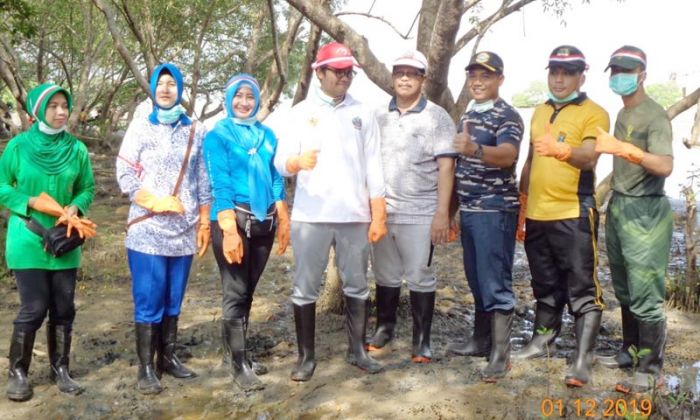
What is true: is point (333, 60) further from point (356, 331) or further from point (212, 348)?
point (212, 348)

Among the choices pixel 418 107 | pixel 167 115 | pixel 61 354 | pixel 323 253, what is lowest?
pixel 61 354

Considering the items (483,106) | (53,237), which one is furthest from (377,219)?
(53,237)

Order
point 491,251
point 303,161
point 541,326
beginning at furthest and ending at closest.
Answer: point 541,326, point 491,251, point 303,161

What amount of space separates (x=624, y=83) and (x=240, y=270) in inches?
99.5

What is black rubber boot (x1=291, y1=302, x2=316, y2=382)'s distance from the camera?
13.3 feet

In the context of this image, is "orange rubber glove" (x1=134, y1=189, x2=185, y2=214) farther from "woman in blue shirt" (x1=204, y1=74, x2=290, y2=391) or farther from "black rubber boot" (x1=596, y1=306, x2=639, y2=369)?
"black rubber boot" (x1=596, y1=306, x2=639, y2=369)

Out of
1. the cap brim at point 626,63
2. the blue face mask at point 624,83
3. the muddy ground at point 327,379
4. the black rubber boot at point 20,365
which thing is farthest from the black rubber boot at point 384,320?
the black rubber boot at point 20,365

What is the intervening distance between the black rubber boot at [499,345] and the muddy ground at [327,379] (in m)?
0.08

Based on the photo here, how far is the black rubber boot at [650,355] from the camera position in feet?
12.9

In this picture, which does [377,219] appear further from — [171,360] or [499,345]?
[171,360]

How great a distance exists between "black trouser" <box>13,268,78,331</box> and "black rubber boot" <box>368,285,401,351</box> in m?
1.99

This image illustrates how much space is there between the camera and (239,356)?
160 inches

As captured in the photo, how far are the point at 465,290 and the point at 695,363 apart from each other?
2.54 m

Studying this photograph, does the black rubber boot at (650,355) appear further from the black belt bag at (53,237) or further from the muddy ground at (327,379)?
the black belt bag at (53,237)
